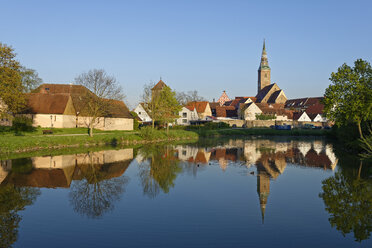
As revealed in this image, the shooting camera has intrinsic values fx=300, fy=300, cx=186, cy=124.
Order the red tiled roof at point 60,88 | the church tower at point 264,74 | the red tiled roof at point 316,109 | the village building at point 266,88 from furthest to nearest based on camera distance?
1. the church tower at point 264,74
2. the village building at point 266,88
3. the red tiled roof at point 316,109
4. the red tiled roof at point 60,88

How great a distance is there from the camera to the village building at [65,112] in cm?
4666

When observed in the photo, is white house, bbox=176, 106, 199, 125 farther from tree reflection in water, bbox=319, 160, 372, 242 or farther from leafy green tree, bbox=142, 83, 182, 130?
tree reflection in water, bbox=319, 160, 372, 242

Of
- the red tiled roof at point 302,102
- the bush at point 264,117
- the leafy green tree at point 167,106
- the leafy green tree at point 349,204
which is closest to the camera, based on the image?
the leafy green tree at point 349,204

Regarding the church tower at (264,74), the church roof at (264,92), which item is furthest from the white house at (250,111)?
the church tower at (264,74)

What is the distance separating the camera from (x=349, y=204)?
42.7 ft

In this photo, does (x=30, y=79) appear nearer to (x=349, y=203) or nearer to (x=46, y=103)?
(x=46, y=103)

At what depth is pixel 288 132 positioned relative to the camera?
206ft

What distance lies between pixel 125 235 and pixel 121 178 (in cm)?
903

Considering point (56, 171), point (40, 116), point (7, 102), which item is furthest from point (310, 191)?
point (40, 116)

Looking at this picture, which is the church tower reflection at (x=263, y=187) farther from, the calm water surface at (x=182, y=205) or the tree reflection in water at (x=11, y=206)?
the tree reflection in water at (x=11, y=206)

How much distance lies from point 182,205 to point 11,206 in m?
7.19

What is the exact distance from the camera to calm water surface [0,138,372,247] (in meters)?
9.57

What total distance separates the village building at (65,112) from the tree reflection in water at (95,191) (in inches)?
967

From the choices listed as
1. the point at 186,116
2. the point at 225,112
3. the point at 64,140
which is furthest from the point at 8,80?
the point at 225,112
